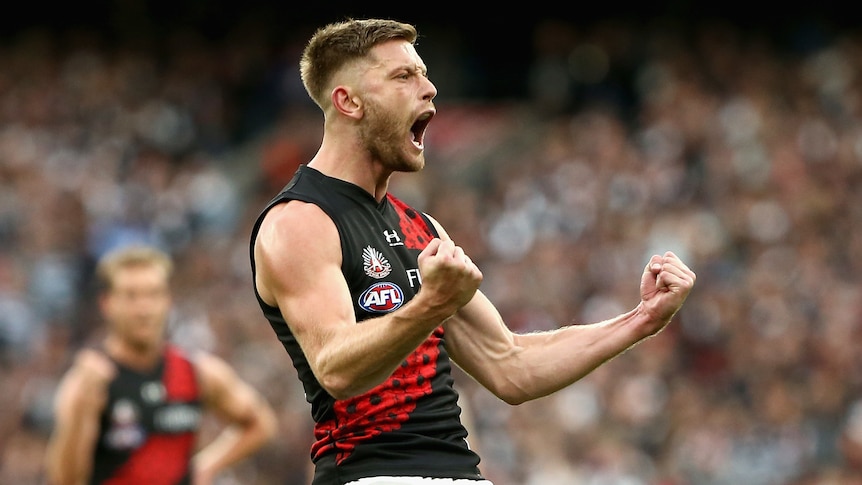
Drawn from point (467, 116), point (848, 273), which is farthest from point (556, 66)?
point (848, 273)

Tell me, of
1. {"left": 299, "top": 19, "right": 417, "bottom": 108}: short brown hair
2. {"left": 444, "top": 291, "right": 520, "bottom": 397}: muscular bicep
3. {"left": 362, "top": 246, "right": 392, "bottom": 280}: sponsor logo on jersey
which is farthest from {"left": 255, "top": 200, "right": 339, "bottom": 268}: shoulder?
{"left": 444, "top": 291, "right": 520, "bottom": 397}: muscular bicep

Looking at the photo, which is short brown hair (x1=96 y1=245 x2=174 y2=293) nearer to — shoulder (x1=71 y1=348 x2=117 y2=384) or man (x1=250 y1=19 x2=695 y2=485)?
shoulder (x1=71 y1=348 x2=117 y2=384)

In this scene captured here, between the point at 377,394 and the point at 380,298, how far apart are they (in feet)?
0.99

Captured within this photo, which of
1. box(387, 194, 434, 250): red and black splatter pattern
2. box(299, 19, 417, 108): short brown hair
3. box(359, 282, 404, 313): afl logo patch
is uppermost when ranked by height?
box(299, 19, 417, 108): short brown hair

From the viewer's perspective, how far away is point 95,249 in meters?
16.4

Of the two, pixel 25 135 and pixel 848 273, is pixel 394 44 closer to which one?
pixel 848 273

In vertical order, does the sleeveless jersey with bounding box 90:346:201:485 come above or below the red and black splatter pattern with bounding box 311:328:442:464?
above

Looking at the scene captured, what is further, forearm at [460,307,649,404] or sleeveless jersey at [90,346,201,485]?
sleeveless jersey at [90,346,201,485]

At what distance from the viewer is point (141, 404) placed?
7633 mm

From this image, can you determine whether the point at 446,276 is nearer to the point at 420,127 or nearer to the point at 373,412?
the point at 373,412

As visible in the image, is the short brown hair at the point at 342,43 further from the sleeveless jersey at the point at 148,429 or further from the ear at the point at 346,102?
the sleeveless jersey at the point at 148,429

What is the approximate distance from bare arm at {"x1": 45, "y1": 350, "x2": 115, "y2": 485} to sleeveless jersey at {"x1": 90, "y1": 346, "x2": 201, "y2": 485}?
54 millimetres

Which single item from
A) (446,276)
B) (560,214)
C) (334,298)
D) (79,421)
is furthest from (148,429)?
(560,214)

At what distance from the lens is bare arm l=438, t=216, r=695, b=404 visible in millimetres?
4664
